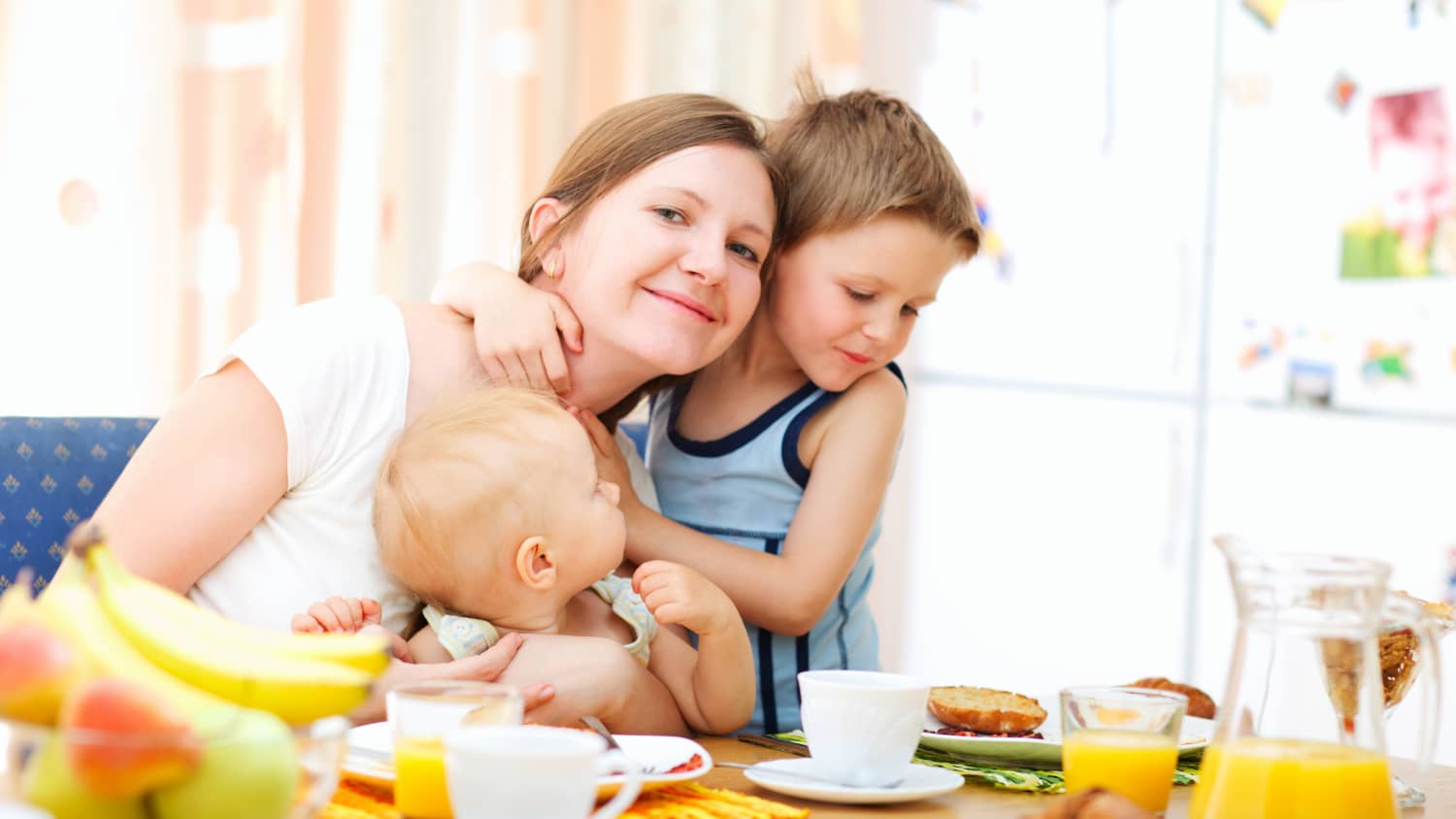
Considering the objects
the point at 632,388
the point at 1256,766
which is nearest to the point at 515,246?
the point at 632,388

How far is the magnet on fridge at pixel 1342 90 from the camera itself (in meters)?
2.74

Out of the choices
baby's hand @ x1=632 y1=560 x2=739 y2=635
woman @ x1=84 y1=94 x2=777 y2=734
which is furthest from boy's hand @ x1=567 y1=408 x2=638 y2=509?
baby's hand @ x1=632 y1=560 x2=739 y2=635

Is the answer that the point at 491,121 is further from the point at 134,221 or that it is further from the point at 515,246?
the point at 515,246

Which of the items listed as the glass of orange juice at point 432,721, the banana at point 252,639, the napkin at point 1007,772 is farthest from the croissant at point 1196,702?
the banana at point 252,639

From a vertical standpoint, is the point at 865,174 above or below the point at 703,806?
above

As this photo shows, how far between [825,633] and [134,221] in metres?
1.57

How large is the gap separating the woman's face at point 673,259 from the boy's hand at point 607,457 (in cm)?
8

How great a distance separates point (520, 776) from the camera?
0.72 metres

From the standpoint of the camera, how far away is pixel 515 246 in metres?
1.81

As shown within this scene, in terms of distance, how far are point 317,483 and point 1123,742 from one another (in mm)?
748

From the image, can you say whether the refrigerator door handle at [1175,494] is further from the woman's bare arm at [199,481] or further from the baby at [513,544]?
the woman's bare arm at [199,481]

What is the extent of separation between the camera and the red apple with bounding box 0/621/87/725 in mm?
576

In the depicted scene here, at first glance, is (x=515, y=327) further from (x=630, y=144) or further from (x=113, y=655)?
(x=113, y=655)

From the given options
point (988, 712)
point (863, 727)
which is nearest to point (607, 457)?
point (988, 712)
